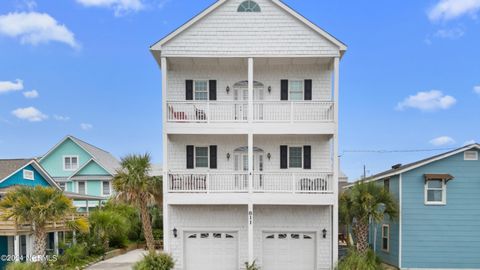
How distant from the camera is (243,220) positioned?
1462 centimetres

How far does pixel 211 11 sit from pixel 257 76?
140 inches

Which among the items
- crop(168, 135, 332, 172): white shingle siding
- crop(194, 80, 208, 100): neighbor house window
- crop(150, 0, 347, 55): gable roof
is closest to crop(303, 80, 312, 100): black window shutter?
crop(168, 135, 332, 172): white shingle siding

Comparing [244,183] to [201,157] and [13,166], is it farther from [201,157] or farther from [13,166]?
[13,166]

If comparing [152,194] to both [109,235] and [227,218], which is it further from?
[109,235]

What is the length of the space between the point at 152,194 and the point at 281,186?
6299 millimetres

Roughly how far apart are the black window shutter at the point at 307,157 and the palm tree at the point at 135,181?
7.39 m

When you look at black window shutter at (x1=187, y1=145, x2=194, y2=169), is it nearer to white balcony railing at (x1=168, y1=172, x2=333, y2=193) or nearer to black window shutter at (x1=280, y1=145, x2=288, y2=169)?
white balcony railing at (x1=168, y1=172, x2=333, y2=193)

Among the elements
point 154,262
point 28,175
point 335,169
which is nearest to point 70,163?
point 28,175

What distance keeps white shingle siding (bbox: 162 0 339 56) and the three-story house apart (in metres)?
0.04

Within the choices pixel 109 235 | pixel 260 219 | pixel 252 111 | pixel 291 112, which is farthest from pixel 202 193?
pixel 109 235

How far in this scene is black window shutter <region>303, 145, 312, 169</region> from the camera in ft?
49.1

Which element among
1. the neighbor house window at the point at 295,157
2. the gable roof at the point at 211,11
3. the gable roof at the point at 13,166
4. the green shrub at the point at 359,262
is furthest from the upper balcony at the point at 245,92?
the gable roof at the point at 13,166

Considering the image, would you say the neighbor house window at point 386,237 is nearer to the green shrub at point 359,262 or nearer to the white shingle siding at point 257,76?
the green shrub at point 359,262

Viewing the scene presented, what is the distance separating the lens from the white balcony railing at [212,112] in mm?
13992
